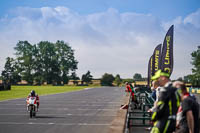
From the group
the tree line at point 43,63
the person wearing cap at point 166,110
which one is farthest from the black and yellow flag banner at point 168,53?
the tree line at point 43,63

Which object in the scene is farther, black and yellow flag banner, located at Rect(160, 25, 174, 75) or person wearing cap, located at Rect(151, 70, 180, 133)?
black and yellow flag banner, located at Rect(160, 25, 174, 75)

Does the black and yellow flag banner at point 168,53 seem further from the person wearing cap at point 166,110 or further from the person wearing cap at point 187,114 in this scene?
the person wearing cap at point 166,110

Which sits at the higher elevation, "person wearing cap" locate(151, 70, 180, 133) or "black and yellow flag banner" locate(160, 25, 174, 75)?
"black and yellow flag banner" locate(160, 25, 174, 75)

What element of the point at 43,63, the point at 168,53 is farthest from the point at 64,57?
the point at 168,53

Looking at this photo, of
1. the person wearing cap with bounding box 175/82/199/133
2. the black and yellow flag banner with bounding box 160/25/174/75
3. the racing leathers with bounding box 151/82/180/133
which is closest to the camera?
the racing leathers with bounding box 151/82/180/133

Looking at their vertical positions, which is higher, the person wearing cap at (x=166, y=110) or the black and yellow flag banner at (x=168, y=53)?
the black and yellow flag banner at (x=168, y=53)

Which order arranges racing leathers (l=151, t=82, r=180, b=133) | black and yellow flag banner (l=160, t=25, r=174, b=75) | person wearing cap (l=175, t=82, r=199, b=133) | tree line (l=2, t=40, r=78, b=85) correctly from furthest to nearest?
tree line (l=2, t=40, r=78, b=85) < black and yellow flag banner (l=160, t=25, r=174, b=75) < person wearing cap (l=175, t=82, r=199, b=133) < racing leathers (l=151, t=82, r=180, b=133)

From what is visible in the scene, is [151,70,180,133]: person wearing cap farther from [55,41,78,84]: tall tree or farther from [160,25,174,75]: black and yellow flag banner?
[55,41,78,84]: tall tree

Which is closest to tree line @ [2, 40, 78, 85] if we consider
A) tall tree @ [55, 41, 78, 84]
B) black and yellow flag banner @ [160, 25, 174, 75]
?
tall tree @ [55, 41, 78, 84]

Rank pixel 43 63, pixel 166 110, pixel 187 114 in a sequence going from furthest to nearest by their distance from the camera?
pixel 43 63 → pixel 187 114 → pixel 166 110

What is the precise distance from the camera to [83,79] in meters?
143

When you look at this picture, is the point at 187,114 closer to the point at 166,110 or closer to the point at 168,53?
the point at 166,110

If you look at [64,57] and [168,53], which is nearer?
[168,53]

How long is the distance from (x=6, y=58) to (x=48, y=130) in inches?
4737
